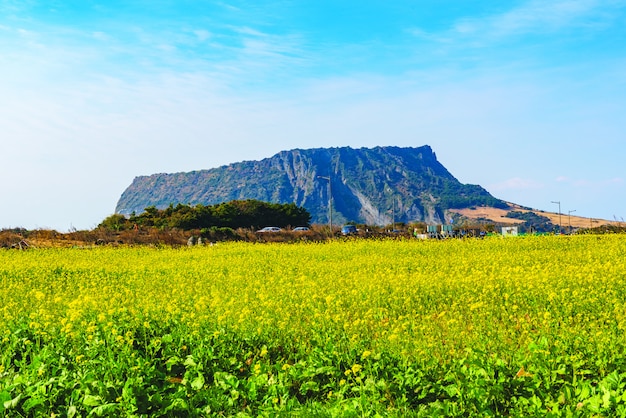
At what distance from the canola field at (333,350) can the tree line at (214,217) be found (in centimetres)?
3453

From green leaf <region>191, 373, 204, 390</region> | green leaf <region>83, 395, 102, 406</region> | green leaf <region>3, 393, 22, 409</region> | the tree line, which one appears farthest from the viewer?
the tree line

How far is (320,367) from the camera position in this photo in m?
6.64

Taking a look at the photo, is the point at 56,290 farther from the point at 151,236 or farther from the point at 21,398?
the point at 151,236

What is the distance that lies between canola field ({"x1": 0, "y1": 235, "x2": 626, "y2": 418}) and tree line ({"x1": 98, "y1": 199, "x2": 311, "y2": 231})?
34534 mm

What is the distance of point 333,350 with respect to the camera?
6.90 m

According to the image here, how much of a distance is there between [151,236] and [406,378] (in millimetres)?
28950

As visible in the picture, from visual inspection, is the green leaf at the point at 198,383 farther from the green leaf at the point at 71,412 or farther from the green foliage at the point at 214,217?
the green foliage at the point at 214,217

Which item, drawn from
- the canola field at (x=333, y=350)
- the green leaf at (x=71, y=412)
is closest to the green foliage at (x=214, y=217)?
the canola field at (x=333, y=350)

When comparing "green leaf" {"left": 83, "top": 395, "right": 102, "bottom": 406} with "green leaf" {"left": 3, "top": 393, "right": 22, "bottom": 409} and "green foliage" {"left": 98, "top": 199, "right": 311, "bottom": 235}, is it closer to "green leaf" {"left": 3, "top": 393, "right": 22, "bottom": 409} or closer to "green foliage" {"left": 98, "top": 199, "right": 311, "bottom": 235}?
"green leaf" {"left": 3, "top": 393, "right": 22, "bottom": 409}

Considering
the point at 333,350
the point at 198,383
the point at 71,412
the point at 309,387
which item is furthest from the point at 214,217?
the point at 71,412

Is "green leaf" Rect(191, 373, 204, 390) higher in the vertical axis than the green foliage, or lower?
lower

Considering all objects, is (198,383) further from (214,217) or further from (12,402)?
(214,217)

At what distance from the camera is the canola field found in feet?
19.1

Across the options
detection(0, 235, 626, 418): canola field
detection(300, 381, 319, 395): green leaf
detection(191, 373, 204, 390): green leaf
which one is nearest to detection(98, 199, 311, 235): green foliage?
detection(0, 235, 626, 418): canola field
